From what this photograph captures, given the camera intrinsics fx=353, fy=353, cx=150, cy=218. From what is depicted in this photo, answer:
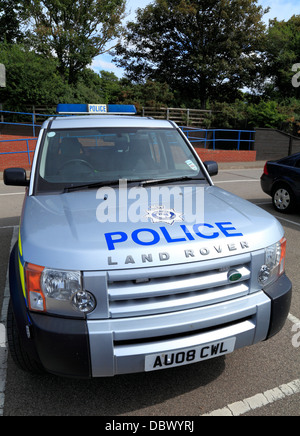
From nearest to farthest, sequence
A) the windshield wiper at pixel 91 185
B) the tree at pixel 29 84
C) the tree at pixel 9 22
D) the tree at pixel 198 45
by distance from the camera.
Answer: the windshield wiper at pixel 91 185
the tree at pixel 29 84
the tree at pixel 198 45
the tree at pixel 9 22

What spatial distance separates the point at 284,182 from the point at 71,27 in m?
23.9

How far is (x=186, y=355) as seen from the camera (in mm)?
2084

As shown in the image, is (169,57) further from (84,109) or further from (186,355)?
(186,355)

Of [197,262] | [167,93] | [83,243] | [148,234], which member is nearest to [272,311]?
[197,262]

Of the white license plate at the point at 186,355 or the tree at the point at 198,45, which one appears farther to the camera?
the tree at the point at 198,45

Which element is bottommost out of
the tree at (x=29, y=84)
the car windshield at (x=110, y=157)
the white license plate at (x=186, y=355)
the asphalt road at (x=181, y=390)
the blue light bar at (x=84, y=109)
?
the asphalt road at (x=181, y=390)

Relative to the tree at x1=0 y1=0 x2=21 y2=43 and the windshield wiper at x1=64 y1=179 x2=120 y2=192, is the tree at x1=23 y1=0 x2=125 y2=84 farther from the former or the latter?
the windshield wiper at x1=64 y1=179 x2=120 y2=192

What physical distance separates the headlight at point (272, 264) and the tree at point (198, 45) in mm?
26703

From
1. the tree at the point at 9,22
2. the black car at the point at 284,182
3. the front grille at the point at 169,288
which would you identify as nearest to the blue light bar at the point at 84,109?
the front grille at the point at 169,288

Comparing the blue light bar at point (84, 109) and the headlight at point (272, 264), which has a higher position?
the blue light bar at point (84, 109)

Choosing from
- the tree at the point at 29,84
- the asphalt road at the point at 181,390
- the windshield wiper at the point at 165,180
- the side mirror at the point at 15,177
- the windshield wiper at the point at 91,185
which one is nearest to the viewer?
the asphalt road at the point at 181,390

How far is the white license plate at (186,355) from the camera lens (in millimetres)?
2023

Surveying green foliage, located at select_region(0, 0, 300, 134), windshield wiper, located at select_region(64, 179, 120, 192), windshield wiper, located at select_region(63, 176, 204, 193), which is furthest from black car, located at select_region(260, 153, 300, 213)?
green foliage, located at select_region(0, 0, 300, 134)

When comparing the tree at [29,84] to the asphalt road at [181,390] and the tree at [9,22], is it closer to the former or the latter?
the tree at [9,22]
